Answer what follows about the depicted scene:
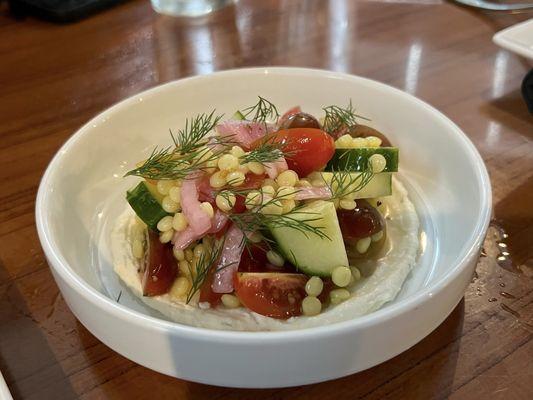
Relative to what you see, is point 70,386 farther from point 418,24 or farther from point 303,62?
point 418,24

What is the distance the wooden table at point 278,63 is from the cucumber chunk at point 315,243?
207 millimetres

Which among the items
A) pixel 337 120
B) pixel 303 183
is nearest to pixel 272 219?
pixel 303 183

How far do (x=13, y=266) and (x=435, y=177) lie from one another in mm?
1017

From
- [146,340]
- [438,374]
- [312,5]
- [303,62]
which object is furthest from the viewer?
[312,5]

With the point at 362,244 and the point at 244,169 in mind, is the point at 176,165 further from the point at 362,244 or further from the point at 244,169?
the point at 362,244

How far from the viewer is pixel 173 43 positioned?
2.42 m

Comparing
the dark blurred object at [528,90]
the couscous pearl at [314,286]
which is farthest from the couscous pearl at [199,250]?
the dark blurred object at [528,90]

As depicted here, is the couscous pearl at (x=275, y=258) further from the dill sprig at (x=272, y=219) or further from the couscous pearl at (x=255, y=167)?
the couscous pearl at (x=255, y=167)

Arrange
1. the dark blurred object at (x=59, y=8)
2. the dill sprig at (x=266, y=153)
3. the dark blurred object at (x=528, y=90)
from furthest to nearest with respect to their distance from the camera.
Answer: the dark blurred object at (x=59, y=8) → the dark blurred object at (x=528, y=90) → the dill sprig at (x=266, y=153)

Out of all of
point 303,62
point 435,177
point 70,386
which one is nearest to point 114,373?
point 70,386

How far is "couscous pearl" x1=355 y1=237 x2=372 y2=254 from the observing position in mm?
→ 1172

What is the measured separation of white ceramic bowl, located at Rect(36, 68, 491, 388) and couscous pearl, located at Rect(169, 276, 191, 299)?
0.18ft

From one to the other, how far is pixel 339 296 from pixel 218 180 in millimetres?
318

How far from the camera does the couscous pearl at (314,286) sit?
3.53ft
